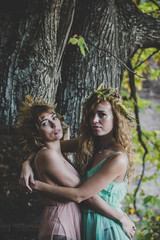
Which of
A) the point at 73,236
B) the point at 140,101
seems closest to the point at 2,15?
the point at 73,236

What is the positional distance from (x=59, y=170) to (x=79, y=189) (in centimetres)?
21

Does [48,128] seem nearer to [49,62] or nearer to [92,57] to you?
[49,62]

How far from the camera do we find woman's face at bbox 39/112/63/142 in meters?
2.20

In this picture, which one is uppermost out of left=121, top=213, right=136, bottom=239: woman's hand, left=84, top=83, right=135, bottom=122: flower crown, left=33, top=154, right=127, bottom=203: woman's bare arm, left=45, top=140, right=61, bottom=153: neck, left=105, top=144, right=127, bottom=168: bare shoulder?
left=84, top=83, right=135, bottom=122: flower crown

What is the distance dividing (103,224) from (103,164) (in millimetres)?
459

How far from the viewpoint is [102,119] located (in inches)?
89.2

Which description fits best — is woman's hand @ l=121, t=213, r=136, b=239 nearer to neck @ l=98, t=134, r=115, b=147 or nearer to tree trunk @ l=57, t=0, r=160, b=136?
neck @ l=98, t=134, r=115, b=147

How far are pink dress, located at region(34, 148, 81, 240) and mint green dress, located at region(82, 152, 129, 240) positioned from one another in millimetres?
71

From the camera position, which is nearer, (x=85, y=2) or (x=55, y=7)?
(x=55, y=7)

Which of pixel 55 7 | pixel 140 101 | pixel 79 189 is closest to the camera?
pixel 79 189

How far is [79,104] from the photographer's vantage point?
3.00 m

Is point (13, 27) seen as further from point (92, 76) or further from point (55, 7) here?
point (92, 76)

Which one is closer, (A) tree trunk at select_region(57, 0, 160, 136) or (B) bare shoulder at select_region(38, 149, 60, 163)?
(B) bare shoulder at select_region(38, 149, 60, 163)

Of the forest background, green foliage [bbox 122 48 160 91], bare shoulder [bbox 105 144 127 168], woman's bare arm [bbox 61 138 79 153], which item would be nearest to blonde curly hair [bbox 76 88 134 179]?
woman's bare arm [bbox 61 138 79 153]
